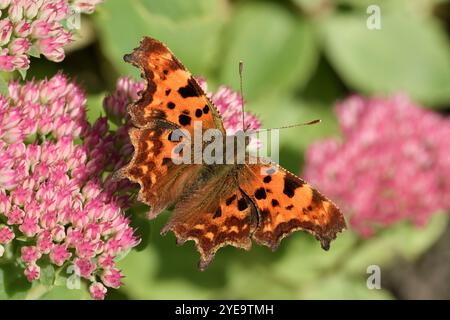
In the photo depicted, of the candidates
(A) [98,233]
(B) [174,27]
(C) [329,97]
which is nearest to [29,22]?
(A) [98,233]

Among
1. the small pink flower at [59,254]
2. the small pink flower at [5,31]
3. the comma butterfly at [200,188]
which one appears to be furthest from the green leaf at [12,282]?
the small pink flower at [5,31]

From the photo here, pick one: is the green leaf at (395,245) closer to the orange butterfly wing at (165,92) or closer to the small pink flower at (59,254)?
the orange butterfly wing at (165,92)

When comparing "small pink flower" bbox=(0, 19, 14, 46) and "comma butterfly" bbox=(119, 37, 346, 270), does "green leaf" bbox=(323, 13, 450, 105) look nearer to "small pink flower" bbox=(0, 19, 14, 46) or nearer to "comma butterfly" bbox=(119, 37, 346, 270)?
"comma butterfly" bbox=(119, 37, 346, 270)

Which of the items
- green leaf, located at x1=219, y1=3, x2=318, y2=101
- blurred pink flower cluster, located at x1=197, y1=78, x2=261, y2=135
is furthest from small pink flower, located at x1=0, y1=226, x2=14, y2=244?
green leaf, located at x1=219, y1=3, x2=318, y2=101

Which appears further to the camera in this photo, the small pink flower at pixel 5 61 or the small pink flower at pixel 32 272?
the small pink flower at pixel 5 61

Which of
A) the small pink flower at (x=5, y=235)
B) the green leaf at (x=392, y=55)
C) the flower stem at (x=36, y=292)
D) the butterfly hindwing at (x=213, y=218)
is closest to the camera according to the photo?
the small pink flower at (x=5, y=235)

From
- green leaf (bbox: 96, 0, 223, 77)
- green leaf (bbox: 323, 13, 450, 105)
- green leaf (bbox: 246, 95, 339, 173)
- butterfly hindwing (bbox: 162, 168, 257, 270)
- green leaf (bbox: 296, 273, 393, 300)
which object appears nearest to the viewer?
butterfly hindwing (bbox: 162, 168, 257, 270)

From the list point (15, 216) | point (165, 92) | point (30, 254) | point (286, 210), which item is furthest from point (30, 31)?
point (286, 210)
